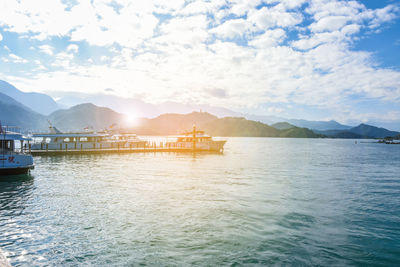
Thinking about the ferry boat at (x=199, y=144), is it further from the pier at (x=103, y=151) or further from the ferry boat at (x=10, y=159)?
the ferry boat at (x=10, y=159)

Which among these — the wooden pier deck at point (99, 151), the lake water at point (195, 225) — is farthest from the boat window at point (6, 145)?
the wooden pier deck at point (99, 151)

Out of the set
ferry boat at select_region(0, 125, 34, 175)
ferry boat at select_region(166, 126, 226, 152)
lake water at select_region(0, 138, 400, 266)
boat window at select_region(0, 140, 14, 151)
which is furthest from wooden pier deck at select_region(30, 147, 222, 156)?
lake water at select_region(0, 138, 400, 266)

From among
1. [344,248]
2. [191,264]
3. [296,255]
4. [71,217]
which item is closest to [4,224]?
[71,217]

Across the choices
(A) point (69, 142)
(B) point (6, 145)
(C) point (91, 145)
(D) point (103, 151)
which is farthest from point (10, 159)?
(C) point (91, 145)

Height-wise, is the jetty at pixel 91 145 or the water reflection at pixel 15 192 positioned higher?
the jetty at pixel 91 145

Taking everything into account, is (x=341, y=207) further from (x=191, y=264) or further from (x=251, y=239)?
(x=191, y=264)

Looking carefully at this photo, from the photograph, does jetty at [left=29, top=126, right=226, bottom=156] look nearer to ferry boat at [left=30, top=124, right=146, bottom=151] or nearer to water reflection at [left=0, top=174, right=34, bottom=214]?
ferry boat at [left=30, top=124, right=146, bottom=151]

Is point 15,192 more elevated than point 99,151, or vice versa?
point 99,151

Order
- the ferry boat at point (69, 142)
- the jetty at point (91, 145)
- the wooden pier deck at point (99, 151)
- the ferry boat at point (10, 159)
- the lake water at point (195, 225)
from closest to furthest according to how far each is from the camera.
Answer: the lake water at point (195, 225), the ferry boat at point (10, 159), the wooden pier deck at point (99, 151), the jetty at point (91, 145), the ferry boat at point (69, 142)

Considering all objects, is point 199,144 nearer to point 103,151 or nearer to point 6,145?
point 103,151

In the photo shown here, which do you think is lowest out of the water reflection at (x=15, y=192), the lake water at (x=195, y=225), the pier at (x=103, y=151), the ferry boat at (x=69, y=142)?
the lake water at (x=195, y=225)

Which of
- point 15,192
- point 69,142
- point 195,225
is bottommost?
point 195,225

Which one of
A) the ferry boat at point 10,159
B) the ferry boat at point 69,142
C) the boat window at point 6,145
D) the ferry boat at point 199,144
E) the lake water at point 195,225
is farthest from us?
the ferry boat at point 199,144

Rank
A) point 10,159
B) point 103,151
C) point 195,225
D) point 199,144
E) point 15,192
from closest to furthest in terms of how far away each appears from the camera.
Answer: point 195,225 → point 15,192 → point 10,159 → point 103,151 → point 199,144
